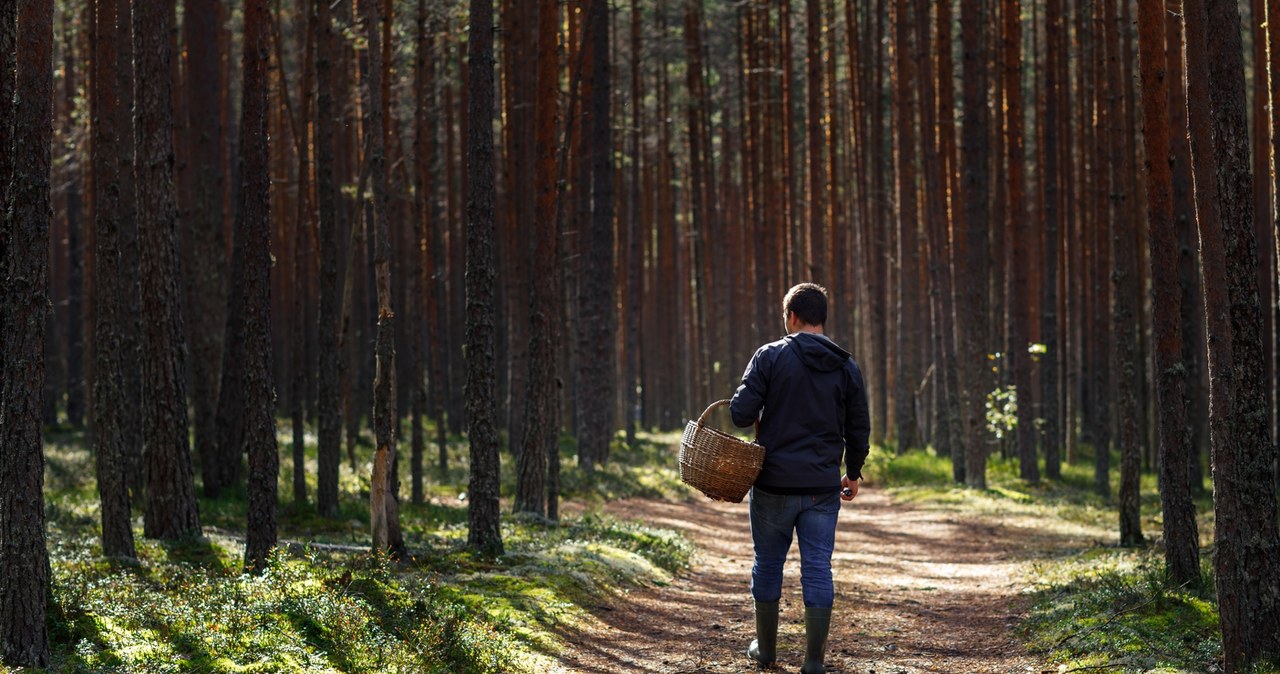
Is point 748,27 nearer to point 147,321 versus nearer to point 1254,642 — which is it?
point 147,321

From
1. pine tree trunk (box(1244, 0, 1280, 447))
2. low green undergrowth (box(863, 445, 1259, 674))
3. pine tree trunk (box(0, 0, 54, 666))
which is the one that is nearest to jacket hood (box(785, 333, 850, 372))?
low green undergrowth (box(863, 445, 1259, 674))

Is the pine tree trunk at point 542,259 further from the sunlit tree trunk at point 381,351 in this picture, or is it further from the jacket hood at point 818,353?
the jacket hood at point 818,353

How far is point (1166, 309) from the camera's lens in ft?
33.1

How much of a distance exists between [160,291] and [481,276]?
3.54 metres

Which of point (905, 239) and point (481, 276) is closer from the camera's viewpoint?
point (481, 276)

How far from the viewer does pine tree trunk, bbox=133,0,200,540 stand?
38.0 feet

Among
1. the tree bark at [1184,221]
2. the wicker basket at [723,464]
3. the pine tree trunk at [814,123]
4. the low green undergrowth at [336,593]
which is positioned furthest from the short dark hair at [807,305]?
the pine tree trunk at [814,123]

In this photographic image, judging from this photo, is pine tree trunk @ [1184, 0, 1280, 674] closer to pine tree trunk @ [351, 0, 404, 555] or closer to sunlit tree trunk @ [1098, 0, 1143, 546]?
sunlit tree trunk @ [1098, 0, 1143, 546]

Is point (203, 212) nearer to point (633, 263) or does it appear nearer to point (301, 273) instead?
point (301, 273)

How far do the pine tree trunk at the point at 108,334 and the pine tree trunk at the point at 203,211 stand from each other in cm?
501

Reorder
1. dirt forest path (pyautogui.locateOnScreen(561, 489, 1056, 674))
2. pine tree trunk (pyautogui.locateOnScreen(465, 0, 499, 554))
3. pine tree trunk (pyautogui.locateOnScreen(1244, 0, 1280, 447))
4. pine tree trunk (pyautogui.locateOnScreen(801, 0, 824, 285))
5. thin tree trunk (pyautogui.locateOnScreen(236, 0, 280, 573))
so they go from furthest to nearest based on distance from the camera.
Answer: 1. pine tree trunk (pyautogui.locateOnScreen(801, 0, 824, 285))
2. pine tree trunk (pyautogui.locateOnScreen(1244, 0, 1280, 447))
3. pine tree trunk (pyautogui.locateOnScreen(465, 0, 499, 554))
4. thin tree trunk (pyautogui.locateOnScreen(236, 0, 280, 573))
5. dirt forest path (pyautogui.locateOnScreen(561, 489, 1056, 674))

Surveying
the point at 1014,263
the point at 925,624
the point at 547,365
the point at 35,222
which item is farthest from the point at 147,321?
the point at 1014,263

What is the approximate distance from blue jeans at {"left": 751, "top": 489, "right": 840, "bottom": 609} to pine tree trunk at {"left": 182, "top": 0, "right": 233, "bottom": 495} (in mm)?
11631

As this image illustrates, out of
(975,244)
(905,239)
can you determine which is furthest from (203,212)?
(905,239)
